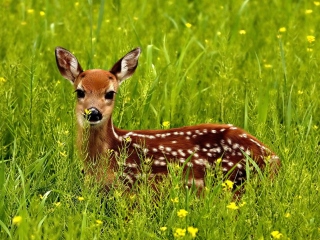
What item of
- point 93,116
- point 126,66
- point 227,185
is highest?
point 126,66

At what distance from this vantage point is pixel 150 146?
21.6 feet

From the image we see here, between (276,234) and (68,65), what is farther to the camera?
(68,65)

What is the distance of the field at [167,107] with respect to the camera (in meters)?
5.57

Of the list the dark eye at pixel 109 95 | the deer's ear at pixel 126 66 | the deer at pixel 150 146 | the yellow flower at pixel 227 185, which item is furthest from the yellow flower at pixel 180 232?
the deer's ear at pixel 126 66

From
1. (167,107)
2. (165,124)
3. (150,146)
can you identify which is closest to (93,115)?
(150,146)

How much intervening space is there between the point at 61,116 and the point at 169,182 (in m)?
1.53

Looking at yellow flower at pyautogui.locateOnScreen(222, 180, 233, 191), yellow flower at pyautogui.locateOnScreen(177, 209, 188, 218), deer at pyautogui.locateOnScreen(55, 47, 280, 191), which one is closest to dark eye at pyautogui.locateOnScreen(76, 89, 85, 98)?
deer at pyautogui.locateOnScreen(55, 47, 280, 191)

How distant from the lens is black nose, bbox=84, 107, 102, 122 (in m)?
6.42

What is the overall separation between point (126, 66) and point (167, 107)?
0.72 meters

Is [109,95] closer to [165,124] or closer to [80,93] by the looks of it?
[80,93]

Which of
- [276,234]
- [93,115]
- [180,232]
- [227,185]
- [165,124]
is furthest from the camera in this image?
[165,124]

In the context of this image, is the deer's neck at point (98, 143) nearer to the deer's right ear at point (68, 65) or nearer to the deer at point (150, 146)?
the deer at point (150, 146)

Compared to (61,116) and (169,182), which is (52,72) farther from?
(169,182)

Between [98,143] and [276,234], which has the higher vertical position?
[98,143]
